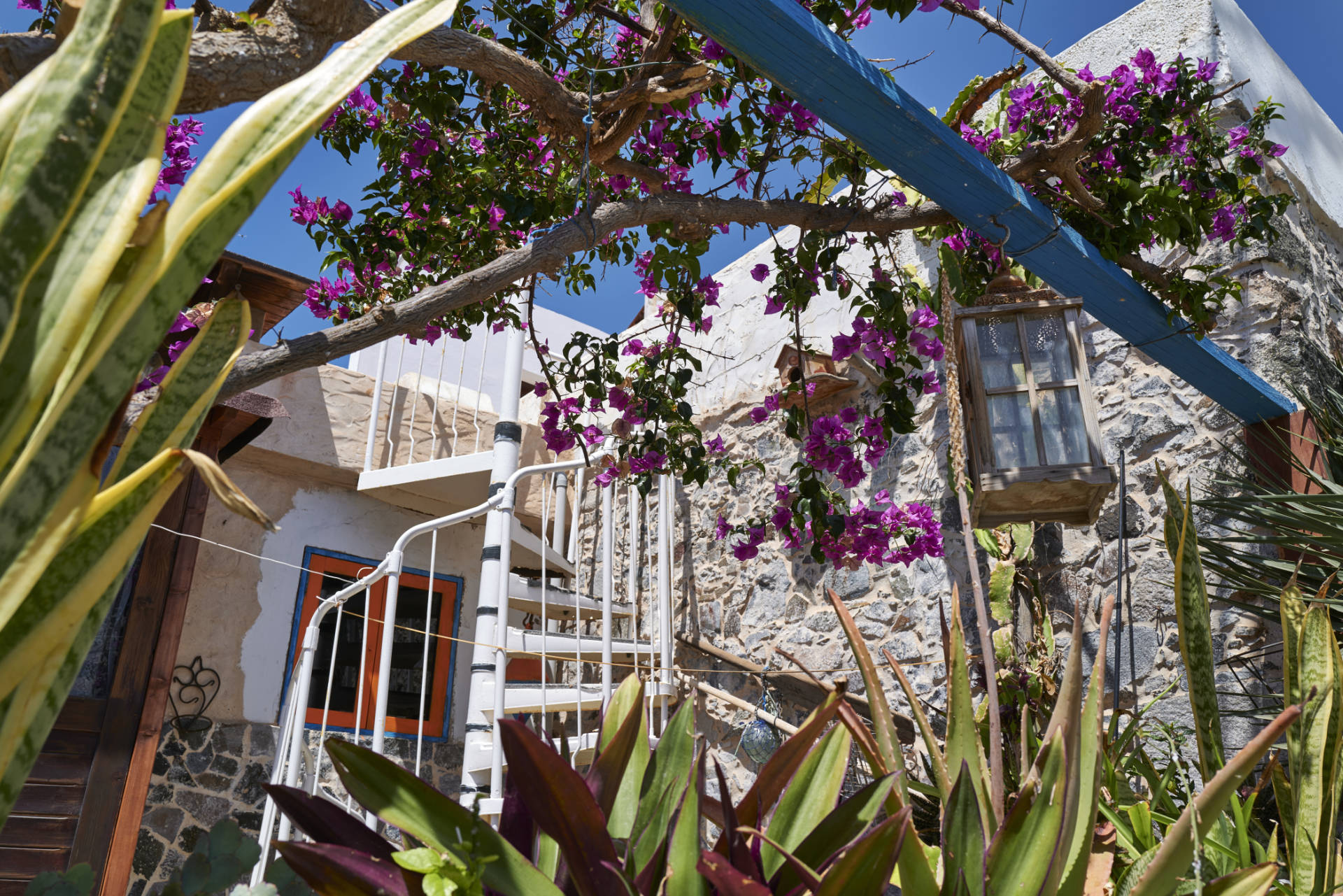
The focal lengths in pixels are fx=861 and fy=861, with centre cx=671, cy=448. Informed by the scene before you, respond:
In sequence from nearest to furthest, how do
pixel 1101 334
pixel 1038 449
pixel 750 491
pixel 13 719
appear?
1. pixel 13 719
2. pixel 1038 449
3. pixel 1101 334
4. pixel 750 491

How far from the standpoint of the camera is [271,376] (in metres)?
1.18

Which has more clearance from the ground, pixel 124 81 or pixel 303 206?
pixel 303 206

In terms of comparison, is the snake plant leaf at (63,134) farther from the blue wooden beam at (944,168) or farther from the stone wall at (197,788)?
the stone wall at (197,788)

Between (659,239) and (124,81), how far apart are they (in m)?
2.14

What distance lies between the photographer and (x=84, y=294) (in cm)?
42

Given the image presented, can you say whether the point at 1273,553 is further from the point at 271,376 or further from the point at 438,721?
the point at 438,721

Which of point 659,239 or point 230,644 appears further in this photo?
point 230,644

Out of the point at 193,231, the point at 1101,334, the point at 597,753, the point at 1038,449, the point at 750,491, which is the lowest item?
the point at 597,753

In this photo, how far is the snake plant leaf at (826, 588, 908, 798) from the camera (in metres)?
1.12

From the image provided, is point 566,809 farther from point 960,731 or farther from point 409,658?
point 409,658

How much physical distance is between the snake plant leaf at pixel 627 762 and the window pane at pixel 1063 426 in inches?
55.8

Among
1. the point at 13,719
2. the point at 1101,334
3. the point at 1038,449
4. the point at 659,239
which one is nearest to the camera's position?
the point at 13,719

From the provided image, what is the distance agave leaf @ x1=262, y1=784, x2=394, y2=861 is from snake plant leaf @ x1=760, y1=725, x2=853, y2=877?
40cm

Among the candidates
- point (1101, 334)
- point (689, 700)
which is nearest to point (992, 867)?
point (689, 700)
